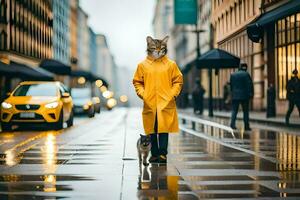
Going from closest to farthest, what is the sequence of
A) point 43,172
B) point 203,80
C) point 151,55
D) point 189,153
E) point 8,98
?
Answer: 1. point 43,172
2. point 151,55
3. point 189,153
4. point 8,98
5. point 203,80

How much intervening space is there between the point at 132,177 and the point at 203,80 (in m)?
49.5

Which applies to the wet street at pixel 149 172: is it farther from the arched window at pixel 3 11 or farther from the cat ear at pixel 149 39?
the arched window at pixel 3 11

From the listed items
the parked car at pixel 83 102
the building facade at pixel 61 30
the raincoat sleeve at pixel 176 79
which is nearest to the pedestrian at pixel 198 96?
the parked car at pixel 83 102

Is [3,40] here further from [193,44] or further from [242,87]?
[242,87]

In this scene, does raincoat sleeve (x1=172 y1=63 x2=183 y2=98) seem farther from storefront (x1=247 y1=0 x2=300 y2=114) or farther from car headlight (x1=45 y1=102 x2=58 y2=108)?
storefront (x1=247 y1=0 x2=300 y2=114)

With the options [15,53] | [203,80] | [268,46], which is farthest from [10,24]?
[268,46]

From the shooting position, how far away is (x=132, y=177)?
315 inches

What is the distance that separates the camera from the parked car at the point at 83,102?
117 feet

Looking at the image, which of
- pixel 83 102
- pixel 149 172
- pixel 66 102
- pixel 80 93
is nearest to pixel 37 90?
pixel 66 102

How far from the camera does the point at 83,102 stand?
3669 cm

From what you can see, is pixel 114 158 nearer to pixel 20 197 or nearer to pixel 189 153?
pixel 189 153

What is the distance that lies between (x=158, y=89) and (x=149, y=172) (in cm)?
145

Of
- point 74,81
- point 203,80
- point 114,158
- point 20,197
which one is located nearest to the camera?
point 20,197

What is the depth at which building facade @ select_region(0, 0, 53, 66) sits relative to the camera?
51.6m
